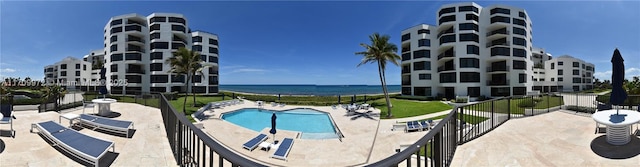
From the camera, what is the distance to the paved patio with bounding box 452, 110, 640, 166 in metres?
4.84

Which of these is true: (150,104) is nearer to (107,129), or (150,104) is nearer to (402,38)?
(107,129)

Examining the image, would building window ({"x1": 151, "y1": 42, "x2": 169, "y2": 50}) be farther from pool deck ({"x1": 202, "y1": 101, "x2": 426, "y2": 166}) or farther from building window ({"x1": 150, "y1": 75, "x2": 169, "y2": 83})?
pool deck ({"x1": 202, "y1": 101, "x2": 426, "y2": 166})

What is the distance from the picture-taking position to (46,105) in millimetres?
12961

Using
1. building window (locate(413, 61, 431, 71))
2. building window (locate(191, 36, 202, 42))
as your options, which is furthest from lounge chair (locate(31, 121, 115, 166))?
building window (locate(191, 36, 202, 42))

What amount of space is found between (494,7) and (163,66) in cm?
5227

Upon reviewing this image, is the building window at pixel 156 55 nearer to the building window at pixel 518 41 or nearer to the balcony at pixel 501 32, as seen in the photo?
the balcony at pixel 501 32

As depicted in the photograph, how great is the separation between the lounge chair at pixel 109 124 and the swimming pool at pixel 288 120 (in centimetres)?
1009

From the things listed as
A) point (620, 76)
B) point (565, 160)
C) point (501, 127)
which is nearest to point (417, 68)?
point (620, 76)

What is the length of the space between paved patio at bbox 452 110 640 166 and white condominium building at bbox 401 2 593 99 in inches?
1200

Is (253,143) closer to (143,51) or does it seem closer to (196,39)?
(196,39)

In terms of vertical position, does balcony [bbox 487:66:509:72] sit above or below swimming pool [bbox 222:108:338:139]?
above

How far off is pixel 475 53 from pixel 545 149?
3493 centimetres

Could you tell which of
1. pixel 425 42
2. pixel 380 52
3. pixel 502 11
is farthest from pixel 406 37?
pixel 380 52

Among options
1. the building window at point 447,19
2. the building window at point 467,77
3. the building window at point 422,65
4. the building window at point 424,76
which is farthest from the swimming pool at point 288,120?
the building window at point 447,19
